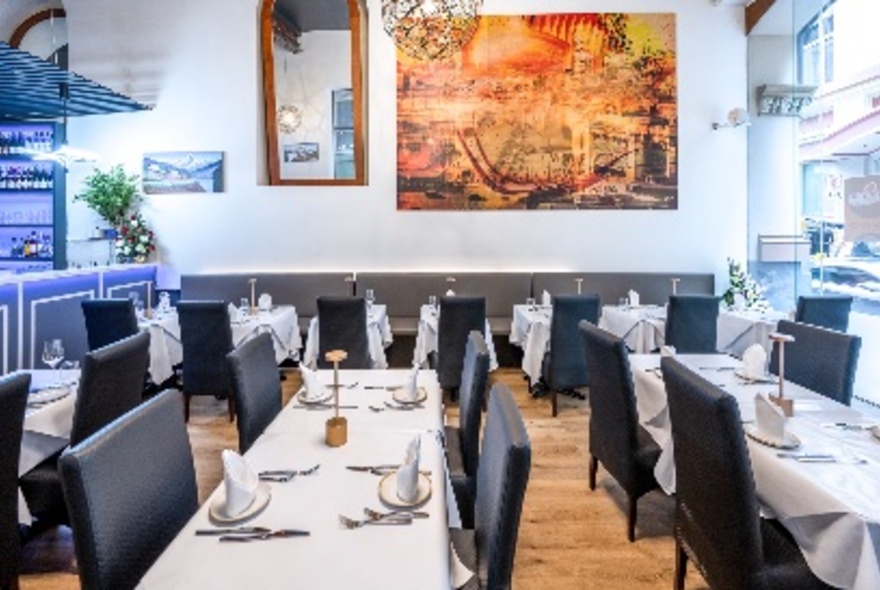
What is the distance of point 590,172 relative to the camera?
277 inches

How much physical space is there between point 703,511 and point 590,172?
564cm

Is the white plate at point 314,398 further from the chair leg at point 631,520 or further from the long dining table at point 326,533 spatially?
the chair leg at point 631,520

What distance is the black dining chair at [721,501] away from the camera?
1658 millimetres

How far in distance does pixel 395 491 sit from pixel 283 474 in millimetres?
354

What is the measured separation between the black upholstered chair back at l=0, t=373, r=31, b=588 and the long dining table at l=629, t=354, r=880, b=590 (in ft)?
8.07

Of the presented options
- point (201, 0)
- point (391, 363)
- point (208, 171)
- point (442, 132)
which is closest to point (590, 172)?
point (442, 132)

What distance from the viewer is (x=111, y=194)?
22.1 ft

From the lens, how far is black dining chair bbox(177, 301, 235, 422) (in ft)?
15.2

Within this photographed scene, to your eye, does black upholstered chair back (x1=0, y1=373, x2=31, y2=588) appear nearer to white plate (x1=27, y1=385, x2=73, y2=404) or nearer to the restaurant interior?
the restaurant interior

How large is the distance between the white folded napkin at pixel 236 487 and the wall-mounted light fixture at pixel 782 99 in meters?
7.38

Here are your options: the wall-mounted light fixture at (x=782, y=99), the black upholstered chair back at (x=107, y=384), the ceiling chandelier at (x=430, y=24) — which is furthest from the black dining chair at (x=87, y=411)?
A: the wall-mounted light fixture at (x=782, y=99)

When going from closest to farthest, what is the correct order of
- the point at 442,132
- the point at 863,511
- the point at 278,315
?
the point at 863,511, the point at 278,315, the point at 442,132

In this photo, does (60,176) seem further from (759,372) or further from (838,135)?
(838,135)

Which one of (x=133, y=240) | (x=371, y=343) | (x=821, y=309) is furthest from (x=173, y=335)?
(x=821, y=309)
